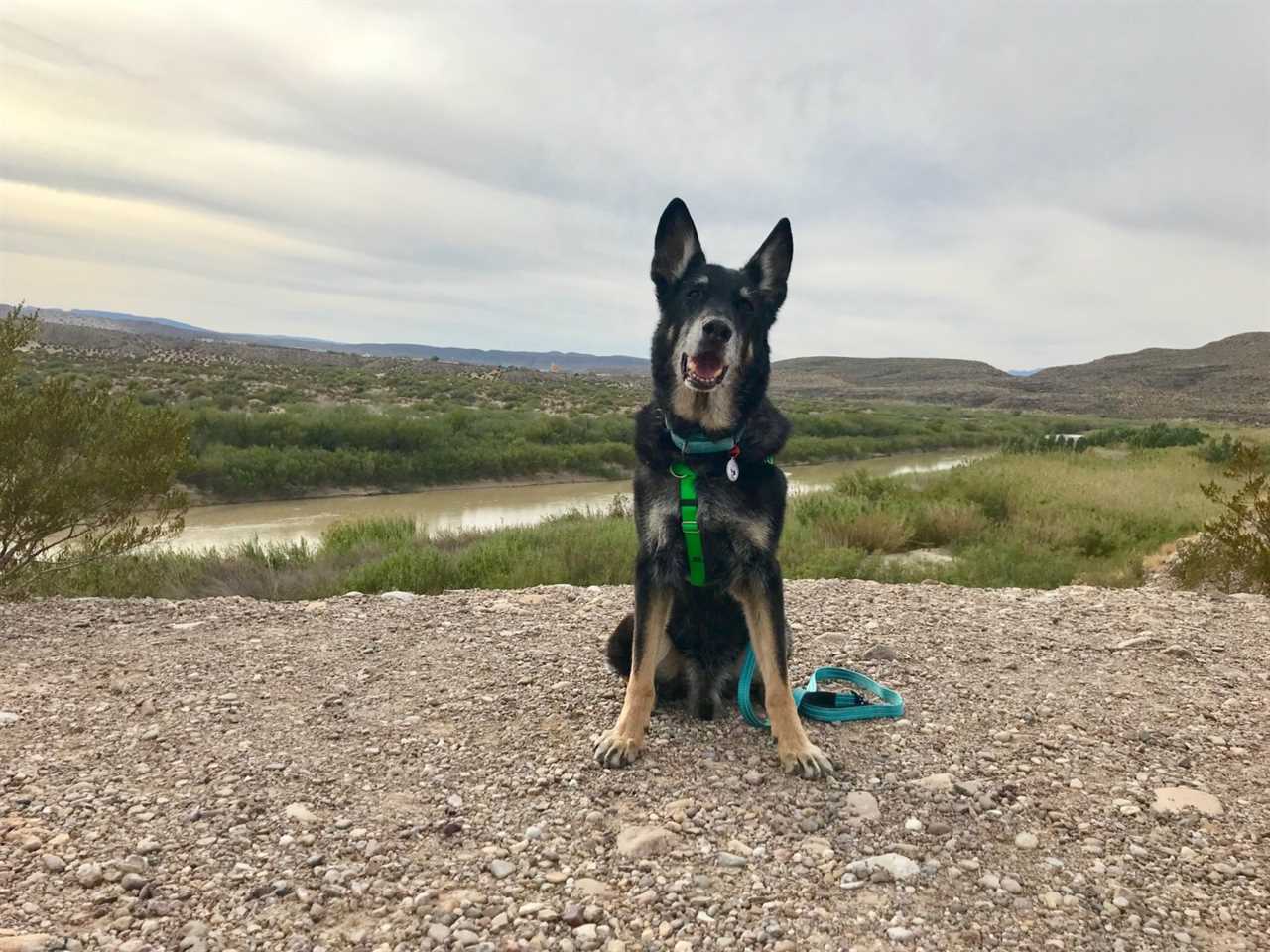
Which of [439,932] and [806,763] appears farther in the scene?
[806,763]

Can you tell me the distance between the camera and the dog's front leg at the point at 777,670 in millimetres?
3469

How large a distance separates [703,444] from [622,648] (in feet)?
3.95

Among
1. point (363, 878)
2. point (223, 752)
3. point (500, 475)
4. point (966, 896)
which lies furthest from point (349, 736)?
point (500, 475)

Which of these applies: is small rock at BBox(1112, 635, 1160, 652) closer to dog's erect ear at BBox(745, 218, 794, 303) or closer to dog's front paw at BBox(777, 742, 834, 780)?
dog's front paw at BBox(777, 742, 834, 780)

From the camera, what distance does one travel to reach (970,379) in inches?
4232

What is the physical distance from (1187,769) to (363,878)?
11.1ft

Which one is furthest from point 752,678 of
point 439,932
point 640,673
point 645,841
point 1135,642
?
point 1135,642

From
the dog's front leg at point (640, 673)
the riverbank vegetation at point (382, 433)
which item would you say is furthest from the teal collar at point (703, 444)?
the riverbank vegetation at point (382, 433)

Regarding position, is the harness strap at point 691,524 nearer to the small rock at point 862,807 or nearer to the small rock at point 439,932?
the small rock at point 862,807

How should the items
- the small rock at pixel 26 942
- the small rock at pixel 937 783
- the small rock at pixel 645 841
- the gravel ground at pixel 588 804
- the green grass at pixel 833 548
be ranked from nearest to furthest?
the small rock at pixel 26 942
the gravel ground at pixel 588 804
the small rock at pixel 645 841
the small rock at pixel 937 783
the green grass at pixel 833 548

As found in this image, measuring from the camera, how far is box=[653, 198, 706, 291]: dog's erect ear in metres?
3.81

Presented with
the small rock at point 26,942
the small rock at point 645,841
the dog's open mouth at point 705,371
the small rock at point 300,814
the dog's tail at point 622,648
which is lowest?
the small rock at point 300,814

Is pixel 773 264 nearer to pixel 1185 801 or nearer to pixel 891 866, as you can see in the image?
pixel 891 866

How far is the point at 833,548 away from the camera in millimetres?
10312
